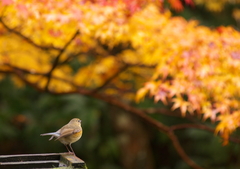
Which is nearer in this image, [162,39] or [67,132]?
[67,132]

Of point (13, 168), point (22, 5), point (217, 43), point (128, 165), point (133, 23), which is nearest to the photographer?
point (13, 168)

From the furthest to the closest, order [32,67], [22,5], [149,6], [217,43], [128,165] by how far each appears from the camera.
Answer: [128,165], [32,67], [149,6], [217,43], [22,5]

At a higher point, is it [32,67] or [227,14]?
[227,14]

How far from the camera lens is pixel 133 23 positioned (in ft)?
15.2

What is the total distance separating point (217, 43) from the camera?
425 centimetres

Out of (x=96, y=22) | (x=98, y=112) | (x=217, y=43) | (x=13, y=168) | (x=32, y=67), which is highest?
(x=96, y=22)

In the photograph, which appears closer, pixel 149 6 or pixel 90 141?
pixel 149 6

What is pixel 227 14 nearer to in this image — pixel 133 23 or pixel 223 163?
pixel 223 163

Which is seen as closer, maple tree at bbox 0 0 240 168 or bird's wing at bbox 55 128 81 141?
bird's wing at bbox 55 128 81 141

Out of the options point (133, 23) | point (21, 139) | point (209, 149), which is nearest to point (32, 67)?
point (133, 23)

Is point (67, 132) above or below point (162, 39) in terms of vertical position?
below

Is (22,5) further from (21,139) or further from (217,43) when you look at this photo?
(21,139)

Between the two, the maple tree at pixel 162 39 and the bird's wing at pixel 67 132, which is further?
the maple tree at pixel 162 39

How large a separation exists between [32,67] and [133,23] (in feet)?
9.35
